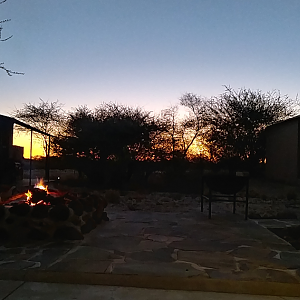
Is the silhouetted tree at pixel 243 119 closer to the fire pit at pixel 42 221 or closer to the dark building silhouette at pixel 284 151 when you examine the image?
the dark building silhouette at pixel 284 151

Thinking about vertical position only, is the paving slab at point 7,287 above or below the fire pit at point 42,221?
below

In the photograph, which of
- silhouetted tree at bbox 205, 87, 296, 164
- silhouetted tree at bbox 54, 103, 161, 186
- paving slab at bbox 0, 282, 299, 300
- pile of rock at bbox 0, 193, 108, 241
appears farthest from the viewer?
silhouetted tree at bbox 205, 87, 296, 164

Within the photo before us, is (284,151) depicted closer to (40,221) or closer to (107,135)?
(107,135)

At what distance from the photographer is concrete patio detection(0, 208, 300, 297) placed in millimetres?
3570

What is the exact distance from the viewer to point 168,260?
14.1 ft

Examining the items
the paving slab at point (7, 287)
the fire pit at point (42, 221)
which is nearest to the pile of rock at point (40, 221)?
the fire pit at point (42, 221)

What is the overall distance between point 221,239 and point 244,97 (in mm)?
16694

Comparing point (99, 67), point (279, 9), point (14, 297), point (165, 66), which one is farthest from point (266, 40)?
point (14, 297)

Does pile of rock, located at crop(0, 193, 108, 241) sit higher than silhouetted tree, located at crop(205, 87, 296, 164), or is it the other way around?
silhouetted tree, located at crop(205, 87, 296, 164)

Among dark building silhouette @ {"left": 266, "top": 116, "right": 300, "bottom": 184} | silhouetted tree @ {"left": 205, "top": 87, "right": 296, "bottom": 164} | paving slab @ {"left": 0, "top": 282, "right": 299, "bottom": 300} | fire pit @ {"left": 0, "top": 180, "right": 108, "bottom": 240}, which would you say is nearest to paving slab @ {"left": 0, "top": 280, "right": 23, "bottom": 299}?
paving slab @ {"left": 0, "top": 282, "right": 299, "bottom": 300}

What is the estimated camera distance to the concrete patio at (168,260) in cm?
357

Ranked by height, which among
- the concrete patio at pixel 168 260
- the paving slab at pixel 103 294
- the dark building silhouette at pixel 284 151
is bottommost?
the paving slab at pixel 103 294

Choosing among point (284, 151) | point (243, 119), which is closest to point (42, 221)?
point (284, 151)

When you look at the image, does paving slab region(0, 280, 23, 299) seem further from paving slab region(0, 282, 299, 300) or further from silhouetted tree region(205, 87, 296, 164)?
silhouetted tree region(205, 87, 296, 164)
